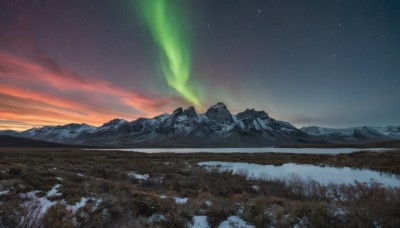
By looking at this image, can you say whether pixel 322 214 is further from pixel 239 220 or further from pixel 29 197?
pixel 29 197

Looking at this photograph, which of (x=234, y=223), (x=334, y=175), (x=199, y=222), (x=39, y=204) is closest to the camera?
(x=234, y=223)

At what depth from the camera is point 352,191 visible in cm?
1998

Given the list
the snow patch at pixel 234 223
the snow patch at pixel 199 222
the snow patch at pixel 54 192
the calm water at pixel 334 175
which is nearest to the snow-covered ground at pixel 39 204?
the snow patch at pixel 54 192

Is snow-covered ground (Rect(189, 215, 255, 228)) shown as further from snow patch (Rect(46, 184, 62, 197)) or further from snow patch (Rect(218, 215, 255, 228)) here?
snow patch (Rect(46, 184, 62, 197))

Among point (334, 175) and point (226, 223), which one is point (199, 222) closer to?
point (226, 223)

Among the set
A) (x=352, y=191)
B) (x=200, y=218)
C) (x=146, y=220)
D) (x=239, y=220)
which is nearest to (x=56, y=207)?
(x=146, y=220)

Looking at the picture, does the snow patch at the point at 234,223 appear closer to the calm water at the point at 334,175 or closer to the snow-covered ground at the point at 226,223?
the snow-covered ground at the point at 226,223

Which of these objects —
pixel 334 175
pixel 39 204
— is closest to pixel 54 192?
pixel 39 204

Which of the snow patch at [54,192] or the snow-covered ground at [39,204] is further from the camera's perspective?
the snow patch at [54,192]

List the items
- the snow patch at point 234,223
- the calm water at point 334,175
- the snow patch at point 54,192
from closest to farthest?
the snow patch at point 234,223 → the snow patch at point 54,192 → the calm water at point 334,175

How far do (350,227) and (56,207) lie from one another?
13.7 m

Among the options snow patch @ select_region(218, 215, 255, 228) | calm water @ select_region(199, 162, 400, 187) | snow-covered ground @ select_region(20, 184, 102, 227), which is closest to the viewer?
snow-covered ground @ select_region(20, 184, 102, 227)

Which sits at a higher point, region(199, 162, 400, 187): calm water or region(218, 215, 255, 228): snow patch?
region(199, 162, 400, 187): calm water

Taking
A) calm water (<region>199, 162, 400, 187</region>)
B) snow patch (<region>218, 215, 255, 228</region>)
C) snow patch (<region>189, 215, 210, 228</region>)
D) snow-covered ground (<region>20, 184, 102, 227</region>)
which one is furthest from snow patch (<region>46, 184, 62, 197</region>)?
calm water (<region>199, 162, 400, 187</region>)
